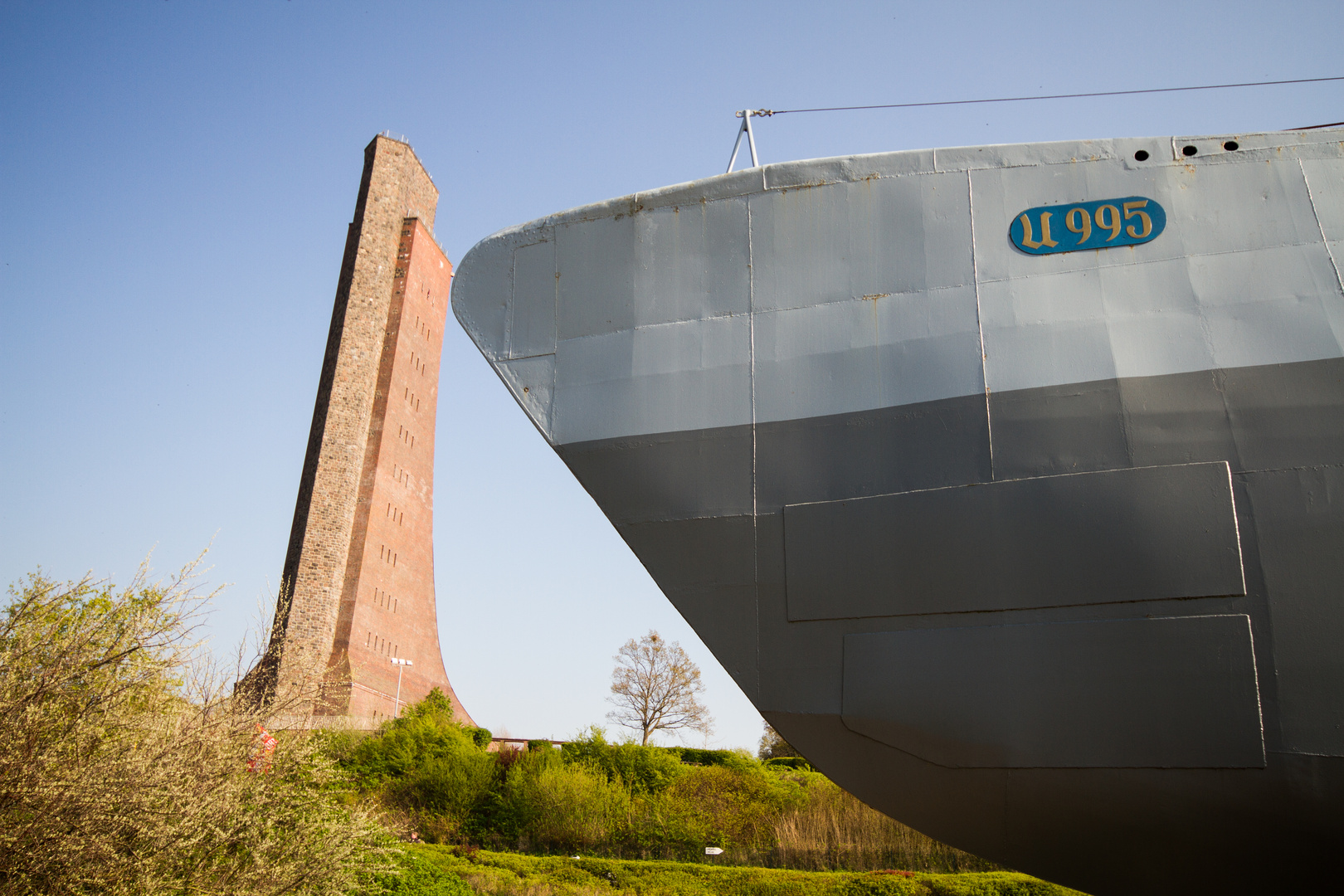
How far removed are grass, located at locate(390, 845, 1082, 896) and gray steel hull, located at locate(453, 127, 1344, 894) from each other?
35.6ft

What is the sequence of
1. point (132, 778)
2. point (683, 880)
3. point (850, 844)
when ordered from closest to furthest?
point (132, 778), point (683, 880), point (850, 844)

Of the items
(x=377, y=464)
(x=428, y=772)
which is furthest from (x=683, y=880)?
(x=377, y=464)

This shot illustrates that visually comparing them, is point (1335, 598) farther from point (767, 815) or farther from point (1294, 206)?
point (767, 815)

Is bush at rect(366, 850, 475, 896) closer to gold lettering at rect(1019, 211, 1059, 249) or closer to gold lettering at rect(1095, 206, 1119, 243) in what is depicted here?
gold lettering at rect(1019, 211, 1059, 249)

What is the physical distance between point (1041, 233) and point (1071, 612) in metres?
2.17

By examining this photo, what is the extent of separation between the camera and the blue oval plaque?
468 cm

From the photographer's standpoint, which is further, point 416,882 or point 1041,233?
point 416,882

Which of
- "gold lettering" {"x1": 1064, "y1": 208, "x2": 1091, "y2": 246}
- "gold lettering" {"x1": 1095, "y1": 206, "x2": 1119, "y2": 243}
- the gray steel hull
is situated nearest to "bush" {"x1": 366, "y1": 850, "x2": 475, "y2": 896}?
the gray steel hull

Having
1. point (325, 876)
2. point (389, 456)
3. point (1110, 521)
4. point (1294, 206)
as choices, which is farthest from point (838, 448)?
point (389, 456)

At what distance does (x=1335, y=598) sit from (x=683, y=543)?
3229mm

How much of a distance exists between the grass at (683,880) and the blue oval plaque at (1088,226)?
12527mm

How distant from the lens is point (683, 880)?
1553cm

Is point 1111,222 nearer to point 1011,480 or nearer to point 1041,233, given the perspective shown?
point 1041,233

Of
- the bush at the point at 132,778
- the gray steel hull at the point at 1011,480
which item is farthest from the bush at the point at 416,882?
the gray steel hull at the point at 1011,480
